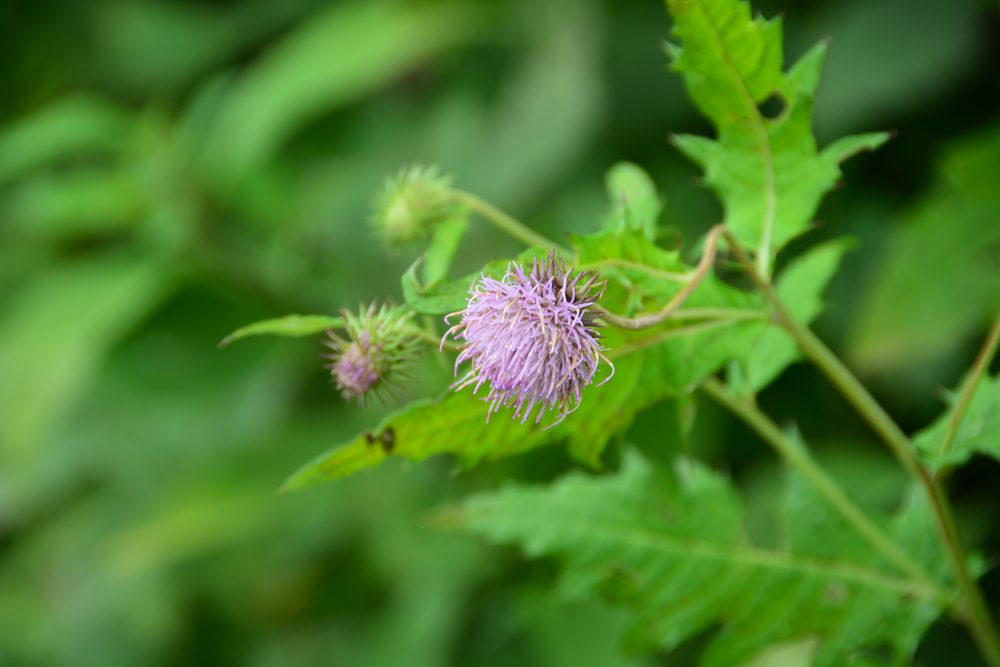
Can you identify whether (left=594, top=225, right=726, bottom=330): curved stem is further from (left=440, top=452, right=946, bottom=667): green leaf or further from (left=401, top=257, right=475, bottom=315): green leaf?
(left=440, top=452, right=946, bottom=667): green leaf

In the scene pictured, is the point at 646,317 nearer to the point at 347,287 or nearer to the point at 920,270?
the point at 920,270

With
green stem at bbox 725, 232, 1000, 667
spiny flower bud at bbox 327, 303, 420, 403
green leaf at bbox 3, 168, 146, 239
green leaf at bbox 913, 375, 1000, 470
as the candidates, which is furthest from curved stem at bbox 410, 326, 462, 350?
green leaf at bbox 3, 168, 146, 239

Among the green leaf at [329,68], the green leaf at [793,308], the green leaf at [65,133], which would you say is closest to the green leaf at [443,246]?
the green leaf at [793,308]

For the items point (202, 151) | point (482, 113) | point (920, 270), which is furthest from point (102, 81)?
point (920, 270)

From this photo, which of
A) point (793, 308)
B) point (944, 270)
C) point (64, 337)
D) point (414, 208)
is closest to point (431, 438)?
point (414, 208)

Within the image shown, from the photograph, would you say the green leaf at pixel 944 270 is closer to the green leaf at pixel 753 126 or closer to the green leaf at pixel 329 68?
the green leaf at pixel 753 126
